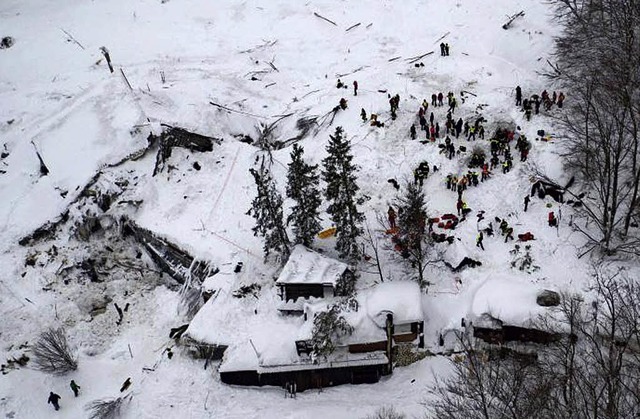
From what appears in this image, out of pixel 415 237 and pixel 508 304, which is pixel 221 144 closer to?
pixel 415 237

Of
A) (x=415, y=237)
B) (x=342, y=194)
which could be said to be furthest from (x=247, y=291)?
(x=415, y=237)

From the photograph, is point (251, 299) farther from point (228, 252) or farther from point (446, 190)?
point (446, 190)

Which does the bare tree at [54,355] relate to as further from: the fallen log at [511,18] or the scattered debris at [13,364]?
the fallen log at [511,18]

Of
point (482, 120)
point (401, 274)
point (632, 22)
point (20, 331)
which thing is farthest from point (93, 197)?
point (632, 22)

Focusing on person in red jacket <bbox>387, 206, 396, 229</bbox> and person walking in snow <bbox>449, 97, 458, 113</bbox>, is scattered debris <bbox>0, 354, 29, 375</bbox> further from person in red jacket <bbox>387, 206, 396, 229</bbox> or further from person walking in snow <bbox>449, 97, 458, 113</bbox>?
person walking in snow <bbox>449, 97, 458, 113</bbox>

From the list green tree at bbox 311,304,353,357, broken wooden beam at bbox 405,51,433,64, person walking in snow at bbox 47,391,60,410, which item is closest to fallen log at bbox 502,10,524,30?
broken wooden beam at bbox 405,51,433,64
